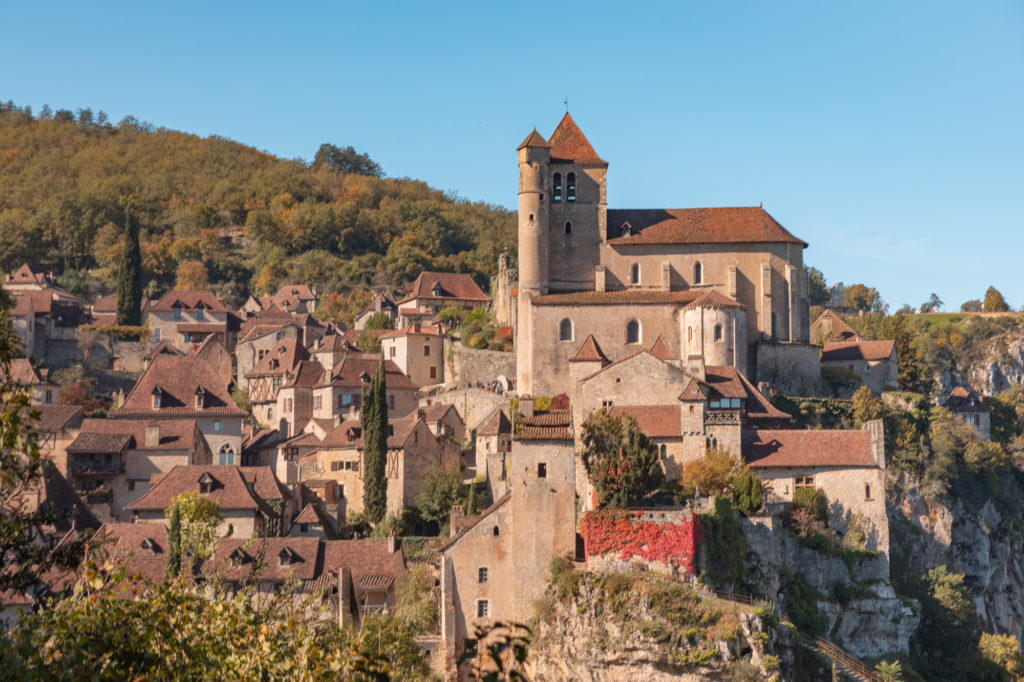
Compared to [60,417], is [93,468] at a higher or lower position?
lower

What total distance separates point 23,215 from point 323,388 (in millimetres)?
66754

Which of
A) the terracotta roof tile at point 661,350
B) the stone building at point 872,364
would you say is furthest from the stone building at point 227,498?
the stone building at point 872,364

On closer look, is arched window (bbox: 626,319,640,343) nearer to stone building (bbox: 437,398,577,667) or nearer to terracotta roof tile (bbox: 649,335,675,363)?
terracotta roof tile (bbox: 649,335,675,363)

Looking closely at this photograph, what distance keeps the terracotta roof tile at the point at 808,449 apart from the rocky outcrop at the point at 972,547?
6.01 m

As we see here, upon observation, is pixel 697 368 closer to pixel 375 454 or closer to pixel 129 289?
pixel 375 454

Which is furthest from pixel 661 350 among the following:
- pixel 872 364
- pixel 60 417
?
pixel 60 417

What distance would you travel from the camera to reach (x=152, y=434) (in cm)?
6012

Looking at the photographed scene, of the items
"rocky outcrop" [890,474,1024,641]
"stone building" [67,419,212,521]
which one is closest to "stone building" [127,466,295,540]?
"stone building" [67,419,212,521]

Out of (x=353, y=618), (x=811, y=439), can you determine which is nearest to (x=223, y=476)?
(x=353, y=618)

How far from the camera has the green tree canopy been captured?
160ft

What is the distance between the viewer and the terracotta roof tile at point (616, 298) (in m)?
68.6

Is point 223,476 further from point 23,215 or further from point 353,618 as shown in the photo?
point 23,215

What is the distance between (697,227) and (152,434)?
32.4m

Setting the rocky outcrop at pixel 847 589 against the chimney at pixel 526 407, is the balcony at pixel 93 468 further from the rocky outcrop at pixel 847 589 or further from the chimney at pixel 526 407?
the rocky outcrop at pixel 847 589
